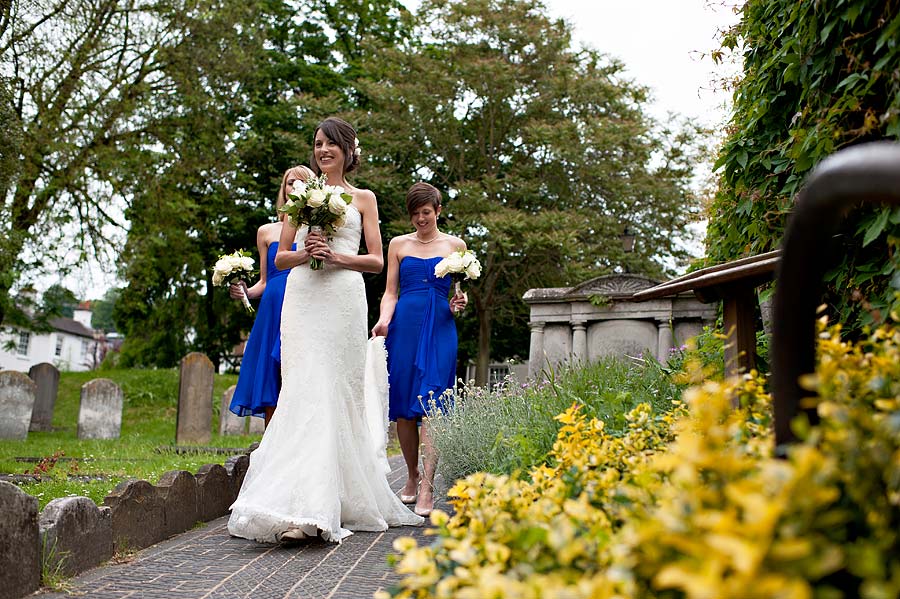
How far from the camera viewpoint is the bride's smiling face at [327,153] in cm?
556

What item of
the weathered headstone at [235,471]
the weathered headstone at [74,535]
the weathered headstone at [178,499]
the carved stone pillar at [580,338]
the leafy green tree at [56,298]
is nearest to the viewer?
the weathered headstone at [74,535]

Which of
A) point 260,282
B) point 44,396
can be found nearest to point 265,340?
point 260,282

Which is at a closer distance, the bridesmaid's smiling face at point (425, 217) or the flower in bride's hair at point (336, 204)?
the flower in bride's hair at point (336, 204)

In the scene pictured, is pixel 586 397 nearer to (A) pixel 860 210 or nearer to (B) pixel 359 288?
(B) pixel 359 288

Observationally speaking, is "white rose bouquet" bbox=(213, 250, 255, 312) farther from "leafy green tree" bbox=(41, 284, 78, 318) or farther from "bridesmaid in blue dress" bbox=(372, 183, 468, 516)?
"leafy green tree" bbox=(41, 284, 78, 318)

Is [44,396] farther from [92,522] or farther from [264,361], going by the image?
[92,522]

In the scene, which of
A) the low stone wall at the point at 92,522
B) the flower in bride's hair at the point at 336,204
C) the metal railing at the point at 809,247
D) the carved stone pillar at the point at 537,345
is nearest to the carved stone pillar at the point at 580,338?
the carved stone pillar at the point at 537,345

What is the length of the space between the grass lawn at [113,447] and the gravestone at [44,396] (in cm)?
31

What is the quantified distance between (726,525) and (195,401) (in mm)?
13416

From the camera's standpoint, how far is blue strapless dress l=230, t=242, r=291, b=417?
261 inches

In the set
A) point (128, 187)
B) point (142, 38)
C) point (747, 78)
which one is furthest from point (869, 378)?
point (142, 38)

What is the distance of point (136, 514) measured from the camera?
178 inches

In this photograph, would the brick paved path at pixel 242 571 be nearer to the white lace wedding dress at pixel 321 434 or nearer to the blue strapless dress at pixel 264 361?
the white lace wedding dress at pixel 321 434

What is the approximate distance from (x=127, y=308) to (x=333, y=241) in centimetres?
1571
